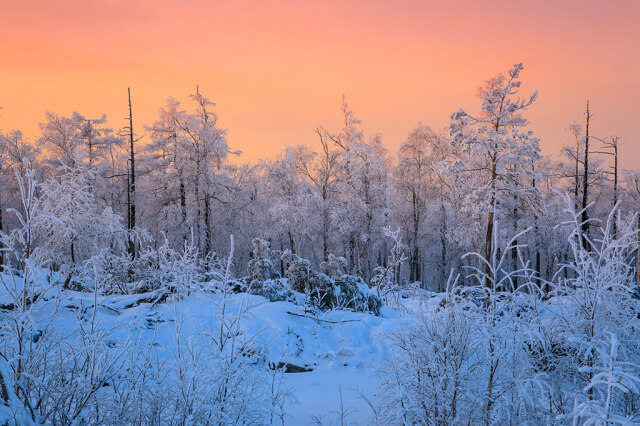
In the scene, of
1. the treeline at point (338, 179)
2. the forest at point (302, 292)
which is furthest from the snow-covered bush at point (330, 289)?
the treeline at point (338, 179)

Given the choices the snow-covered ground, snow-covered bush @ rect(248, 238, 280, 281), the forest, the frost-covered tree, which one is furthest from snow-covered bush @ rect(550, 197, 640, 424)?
the frost-covered tree

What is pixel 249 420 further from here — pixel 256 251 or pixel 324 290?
pixel 256 251

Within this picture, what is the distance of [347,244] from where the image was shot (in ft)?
78.9

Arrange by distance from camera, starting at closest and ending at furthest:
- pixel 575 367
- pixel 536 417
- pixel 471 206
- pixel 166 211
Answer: pixel 575 367 < pixel 536 417 < pixel 471 206 < pixel 166 211

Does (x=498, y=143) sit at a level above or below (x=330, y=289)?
above

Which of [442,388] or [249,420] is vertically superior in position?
[442,388]

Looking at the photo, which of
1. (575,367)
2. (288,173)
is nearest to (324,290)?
(575,367)

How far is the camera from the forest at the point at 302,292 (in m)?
3.48

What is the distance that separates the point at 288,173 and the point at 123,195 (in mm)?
12047

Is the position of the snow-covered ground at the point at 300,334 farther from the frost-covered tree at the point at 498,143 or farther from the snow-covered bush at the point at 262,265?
the frost-covered tree at the point at 498,143

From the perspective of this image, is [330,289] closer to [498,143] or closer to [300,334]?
[300,334]

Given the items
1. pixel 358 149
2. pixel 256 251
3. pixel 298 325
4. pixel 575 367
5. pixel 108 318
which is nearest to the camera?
pixel 575 367

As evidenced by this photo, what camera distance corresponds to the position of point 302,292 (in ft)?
38.1

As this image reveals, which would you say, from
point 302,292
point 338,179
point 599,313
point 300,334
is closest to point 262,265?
point 302,292
